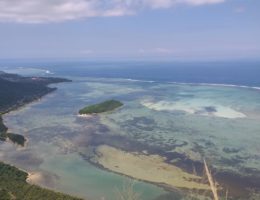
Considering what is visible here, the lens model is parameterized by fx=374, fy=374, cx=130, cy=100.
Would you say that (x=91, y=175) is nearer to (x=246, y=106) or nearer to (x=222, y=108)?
(x=222, y=108)

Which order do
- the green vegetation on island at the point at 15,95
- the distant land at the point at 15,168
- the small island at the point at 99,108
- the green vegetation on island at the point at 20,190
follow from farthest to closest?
the green vegetation on island at the point at 15,95 < the small island at the point at 99,108 < the distant land at the point at 15,168 < the green vegetation on island at the point at 20,190

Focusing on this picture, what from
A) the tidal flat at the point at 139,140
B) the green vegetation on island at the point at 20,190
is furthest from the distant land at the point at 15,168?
the tidal flat at the point at 139,140

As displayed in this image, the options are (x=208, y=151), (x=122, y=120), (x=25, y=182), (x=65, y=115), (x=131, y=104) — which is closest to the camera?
(x=25, y=182)

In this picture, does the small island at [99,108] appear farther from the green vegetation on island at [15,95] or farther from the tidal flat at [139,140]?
the green vegetation on island at [15,95]

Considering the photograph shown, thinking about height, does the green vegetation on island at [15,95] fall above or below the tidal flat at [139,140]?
below

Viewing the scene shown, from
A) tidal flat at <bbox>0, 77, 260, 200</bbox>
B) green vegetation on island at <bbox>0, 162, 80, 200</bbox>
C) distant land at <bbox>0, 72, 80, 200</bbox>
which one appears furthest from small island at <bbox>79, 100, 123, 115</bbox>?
green vegetation on island at <bbox>0, 162, 80, 200</bbox>

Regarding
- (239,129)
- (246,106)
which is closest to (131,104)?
(246,106)

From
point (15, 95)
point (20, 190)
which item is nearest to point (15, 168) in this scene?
point (20, 190)
